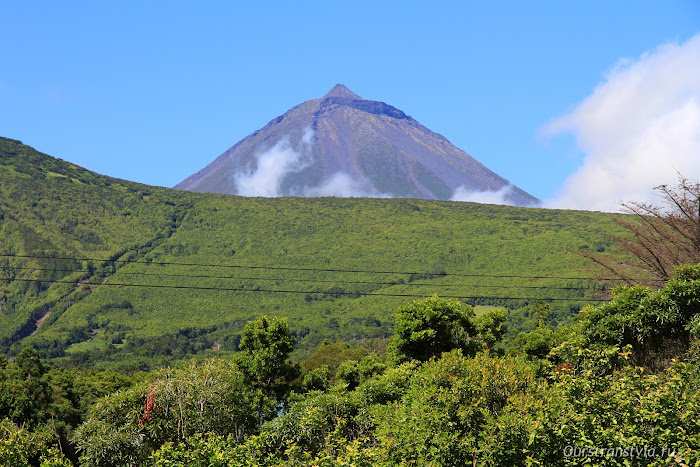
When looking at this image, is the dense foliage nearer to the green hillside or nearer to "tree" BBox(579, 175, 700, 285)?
"tree" BBox(579, 175, 700, 285)

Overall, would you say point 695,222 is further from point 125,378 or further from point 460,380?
point 125,378

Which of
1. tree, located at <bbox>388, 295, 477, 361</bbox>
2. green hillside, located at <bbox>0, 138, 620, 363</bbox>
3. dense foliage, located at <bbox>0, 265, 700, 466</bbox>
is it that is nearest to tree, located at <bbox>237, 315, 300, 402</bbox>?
dense foliage, located at <bbox>0, 265, 700, 466</bbox>

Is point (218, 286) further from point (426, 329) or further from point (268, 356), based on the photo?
point (426, 329)

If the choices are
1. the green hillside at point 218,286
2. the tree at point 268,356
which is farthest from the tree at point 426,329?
the green hillside at point 218,286

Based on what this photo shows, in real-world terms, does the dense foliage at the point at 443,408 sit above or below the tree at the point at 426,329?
below

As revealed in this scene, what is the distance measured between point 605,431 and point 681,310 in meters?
9.26

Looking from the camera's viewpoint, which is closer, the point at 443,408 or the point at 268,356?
the point at 443,408

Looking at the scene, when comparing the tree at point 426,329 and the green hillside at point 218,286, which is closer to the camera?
the tree at point 426,329

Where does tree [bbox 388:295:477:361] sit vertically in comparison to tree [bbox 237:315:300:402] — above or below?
above

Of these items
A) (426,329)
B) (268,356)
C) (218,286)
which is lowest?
(268,356)

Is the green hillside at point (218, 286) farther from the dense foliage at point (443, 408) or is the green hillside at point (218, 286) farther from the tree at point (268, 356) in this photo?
the dense foliage at point (443, 408)

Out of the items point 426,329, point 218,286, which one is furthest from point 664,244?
point 218,286

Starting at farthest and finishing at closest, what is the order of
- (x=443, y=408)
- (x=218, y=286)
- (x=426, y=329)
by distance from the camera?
(x=218, y=286)
(x=426, y=329)
(x=443, y=408)

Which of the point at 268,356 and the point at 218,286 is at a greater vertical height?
the point at 218,286
